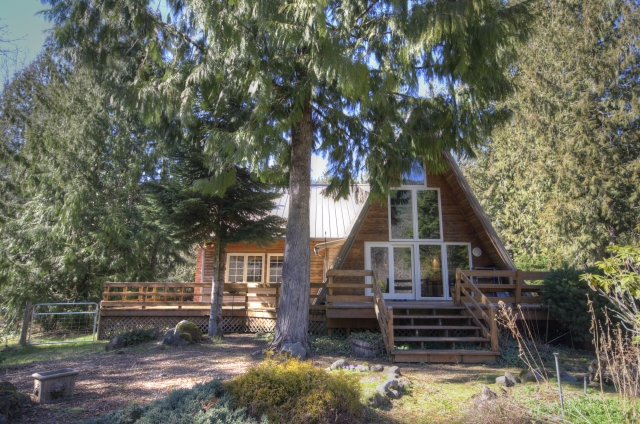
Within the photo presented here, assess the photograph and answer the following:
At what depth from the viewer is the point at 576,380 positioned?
253 inches

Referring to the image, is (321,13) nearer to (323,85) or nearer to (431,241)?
(323,85)

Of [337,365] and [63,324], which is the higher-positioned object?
[337,365]

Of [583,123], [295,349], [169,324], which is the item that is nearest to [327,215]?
[169,324]

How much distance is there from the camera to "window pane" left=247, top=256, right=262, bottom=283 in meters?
15.0

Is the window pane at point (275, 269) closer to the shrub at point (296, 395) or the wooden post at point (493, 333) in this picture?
the wooden post at point (493, 333)

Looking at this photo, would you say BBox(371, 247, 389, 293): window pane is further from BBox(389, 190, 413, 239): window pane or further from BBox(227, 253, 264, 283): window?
BBox(227, 253, 264, 283): window

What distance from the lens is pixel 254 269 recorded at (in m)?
15.0

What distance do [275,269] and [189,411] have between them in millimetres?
11031

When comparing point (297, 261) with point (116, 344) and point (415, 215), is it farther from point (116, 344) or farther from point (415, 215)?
point (415, 215)

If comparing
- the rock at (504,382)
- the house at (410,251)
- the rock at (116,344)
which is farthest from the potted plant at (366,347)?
the rock at (116,344)

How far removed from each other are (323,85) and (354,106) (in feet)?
2.58

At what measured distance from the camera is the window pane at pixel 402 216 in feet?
39.5

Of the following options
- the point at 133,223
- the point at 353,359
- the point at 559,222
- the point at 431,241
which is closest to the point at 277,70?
the point at 353,359

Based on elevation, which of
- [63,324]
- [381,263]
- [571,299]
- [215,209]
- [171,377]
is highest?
[215,209]
